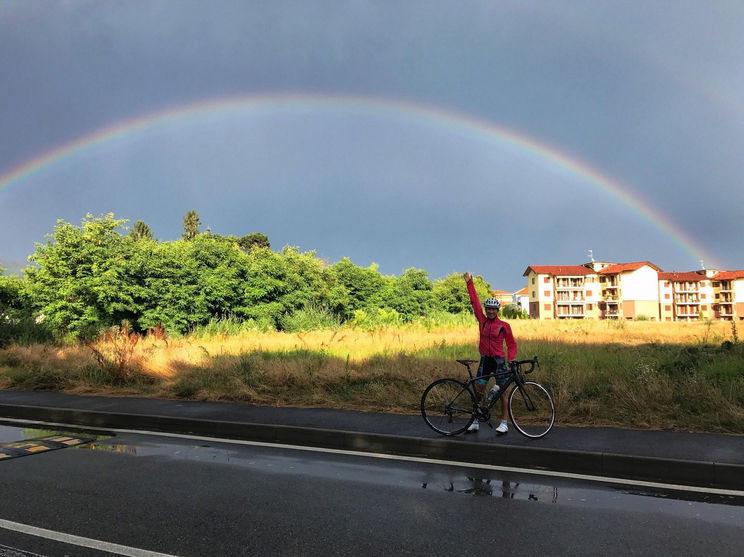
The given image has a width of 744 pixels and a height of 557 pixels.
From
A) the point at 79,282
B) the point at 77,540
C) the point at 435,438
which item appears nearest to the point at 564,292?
the point at 79,282

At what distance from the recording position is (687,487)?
493cm

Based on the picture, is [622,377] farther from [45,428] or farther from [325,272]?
[325,272]

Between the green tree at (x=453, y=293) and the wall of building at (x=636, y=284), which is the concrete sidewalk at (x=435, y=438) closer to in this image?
the green tree at (x=453, y=293)

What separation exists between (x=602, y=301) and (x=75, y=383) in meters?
97.9

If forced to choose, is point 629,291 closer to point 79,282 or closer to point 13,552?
point 79,282

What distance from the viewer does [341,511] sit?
430cm

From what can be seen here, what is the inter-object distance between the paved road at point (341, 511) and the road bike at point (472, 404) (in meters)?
1.12

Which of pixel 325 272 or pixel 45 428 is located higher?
pixel 325 272

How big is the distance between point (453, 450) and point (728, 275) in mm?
120713

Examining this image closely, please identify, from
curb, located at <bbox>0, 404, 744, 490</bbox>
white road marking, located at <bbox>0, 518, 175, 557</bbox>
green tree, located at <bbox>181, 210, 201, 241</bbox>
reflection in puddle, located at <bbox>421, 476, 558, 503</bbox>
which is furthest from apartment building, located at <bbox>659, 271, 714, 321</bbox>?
white road marking, located at <bbox>0, 518, 175, 557</bbox>

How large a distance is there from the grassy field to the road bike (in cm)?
66

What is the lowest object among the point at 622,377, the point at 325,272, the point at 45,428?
the point at 45,428

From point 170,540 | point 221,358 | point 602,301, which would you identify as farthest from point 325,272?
point 602,301

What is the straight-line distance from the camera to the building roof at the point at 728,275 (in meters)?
101
